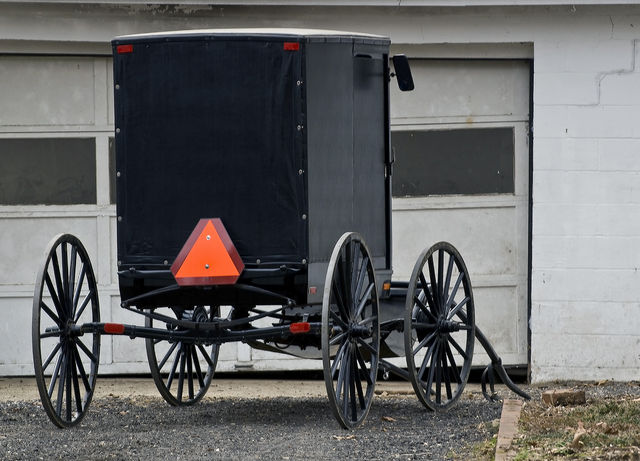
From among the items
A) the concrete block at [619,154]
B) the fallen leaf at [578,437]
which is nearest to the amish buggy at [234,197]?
the fallen leaf at [578,437]

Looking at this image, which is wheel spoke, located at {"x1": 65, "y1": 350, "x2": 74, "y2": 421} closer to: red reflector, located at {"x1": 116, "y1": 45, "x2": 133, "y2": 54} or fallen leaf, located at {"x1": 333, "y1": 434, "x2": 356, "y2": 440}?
fallen leaf, located at {"x1": 333, "y1": 434, "x2": 356, "y2": 440}

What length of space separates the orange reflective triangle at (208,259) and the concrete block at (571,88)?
13.9 ft

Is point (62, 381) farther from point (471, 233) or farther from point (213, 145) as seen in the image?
point (471, 233)

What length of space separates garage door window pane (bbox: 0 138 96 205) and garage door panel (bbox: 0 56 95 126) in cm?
18

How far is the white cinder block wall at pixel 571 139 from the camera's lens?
11.1m

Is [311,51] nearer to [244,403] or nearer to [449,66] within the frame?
[244,403]

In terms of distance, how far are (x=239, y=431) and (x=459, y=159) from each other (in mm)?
4344

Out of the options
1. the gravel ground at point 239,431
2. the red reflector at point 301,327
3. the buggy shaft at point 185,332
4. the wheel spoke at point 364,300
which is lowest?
the gravel ground at point 239,431

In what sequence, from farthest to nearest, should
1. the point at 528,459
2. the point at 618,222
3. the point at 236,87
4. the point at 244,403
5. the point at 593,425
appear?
the point at 618,222, the point at 244,403, the point at 236,87, the point at 593,425, the point at 528,459

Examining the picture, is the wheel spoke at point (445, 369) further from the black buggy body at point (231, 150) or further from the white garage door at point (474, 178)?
the white garage door at point (474, 178)

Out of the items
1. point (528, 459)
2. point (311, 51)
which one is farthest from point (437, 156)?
point (528, 459)

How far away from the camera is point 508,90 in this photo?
1141cm

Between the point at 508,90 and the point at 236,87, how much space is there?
163 inches

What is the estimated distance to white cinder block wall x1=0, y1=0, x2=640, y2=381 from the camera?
1106 centimetres
